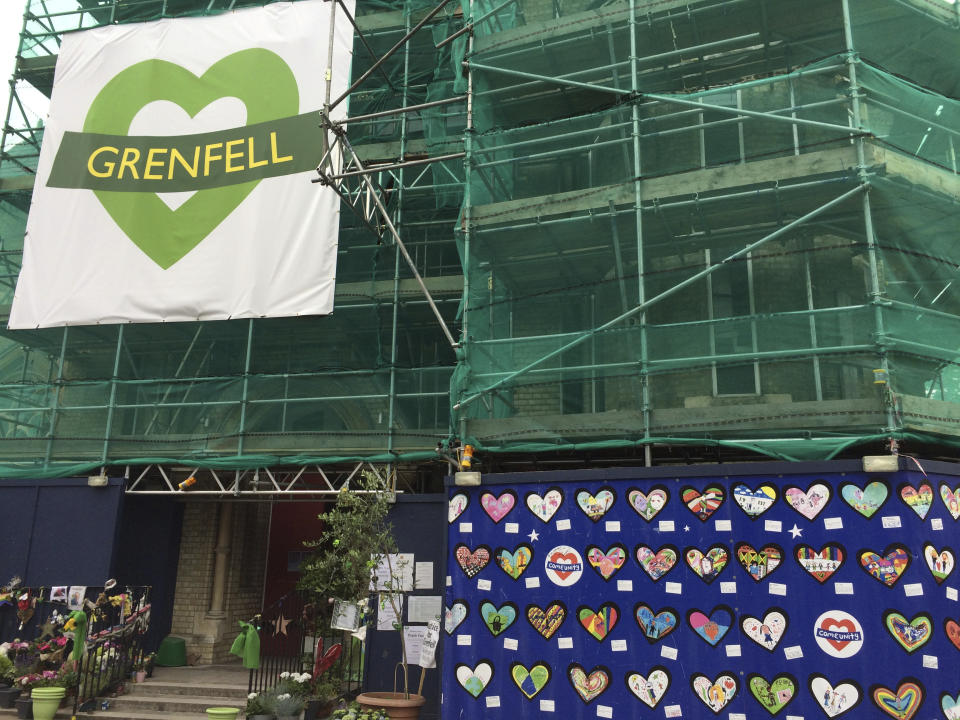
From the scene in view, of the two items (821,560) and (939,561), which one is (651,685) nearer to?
(821,560)

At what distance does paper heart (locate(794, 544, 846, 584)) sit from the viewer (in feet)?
28.2

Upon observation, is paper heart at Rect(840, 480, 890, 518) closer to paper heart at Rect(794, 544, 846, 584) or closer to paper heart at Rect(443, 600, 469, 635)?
paper heart at Rect(794, 544, 846, 584)

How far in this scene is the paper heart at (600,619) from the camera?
953cm

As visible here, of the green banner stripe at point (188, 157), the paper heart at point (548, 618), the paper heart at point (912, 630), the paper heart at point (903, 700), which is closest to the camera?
the paper heart at point (903, 700)

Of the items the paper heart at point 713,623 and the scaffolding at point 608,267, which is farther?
the scaffolding at point 608,267

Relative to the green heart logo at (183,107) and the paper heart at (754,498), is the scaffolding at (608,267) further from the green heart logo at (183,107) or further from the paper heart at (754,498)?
the green heart logo at (183,107)

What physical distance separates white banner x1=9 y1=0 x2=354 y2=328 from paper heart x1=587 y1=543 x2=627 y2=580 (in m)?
6.35

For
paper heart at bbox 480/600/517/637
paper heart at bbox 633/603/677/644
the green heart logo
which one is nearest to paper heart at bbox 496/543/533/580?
paper heart at bbox 480/600/517/637

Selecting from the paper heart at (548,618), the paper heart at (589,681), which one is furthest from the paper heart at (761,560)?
the paper heart at (548,618)

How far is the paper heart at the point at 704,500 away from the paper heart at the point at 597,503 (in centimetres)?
90

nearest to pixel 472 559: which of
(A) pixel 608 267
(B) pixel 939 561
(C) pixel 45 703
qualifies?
(A) pixel 608 267

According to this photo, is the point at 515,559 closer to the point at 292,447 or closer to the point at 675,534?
the point at 675,534

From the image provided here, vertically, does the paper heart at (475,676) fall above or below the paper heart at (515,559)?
below

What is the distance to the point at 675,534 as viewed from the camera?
9391 mm
